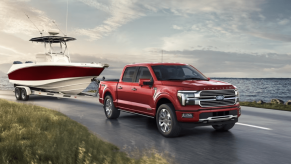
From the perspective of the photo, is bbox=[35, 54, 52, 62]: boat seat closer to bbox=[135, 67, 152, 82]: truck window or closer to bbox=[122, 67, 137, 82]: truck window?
bbox=[122, 67, 137, 82]: truck window

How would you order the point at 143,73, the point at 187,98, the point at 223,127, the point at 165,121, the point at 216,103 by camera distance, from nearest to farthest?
the point at 187,98 → the point at 216,103 → the point at 165,121 → the point at 223,127 → the point at 143,73

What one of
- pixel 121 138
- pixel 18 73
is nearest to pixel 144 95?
pixel 121 138

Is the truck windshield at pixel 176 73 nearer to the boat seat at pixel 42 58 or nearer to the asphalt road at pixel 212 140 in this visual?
the asphalt road at pixel 212 140

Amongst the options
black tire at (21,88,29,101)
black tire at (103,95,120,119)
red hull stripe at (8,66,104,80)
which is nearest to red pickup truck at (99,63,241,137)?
black tire at (103,95,120,119)

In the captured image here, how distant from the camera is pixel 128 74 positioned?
10203 millimetres

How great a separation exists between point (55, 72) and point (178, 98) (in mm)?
13398

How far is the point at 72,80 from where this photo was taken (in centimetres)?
1928

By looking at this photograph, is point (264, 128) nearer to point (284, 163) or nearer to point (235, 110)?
point (235, 110)

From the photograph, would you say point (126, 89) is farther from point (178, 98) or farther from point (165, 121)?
point (178, 98)

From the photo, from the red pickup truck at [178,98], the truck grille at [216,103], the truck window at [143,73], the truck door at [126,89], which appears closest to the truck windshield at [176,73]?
the red pickup truck at [178,98]

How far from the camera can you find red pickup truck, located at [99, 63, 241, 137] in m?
7.50

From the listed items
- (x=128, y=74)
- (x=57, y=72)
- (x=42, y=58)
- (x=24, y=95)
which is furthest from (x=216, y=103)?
(x=24, y=95)

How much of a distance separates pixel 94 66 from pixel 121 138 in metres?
11.7

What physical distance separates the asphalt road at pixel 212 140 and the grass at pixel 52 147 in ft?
2.52
